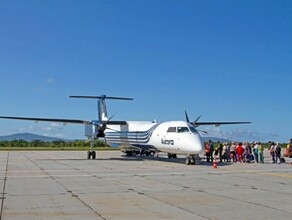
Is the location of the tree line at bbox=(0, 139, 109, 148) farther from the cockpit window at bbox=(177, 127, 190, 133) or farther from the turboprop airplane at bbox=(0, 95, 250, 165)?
the cockpit window at bbox=(177, 127, 190, 133)

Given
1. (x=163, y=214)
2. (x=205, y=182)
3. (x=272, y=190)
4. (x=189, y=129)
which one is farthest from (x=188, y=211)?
(x=189, y=129)

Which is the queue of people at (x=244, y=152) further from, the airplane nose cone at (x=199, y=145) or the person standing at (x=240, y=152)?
the airplane nose cone at (x=199, y=145)

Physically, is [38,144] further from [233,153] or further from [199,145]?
[199,145]

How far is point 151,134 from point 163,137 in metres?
2.29

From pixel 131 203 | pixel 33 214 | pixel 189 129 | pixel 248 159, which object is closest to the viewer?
pixel 33 214

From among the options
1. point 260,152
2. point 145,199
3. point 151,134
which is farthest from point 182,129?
point 145,199

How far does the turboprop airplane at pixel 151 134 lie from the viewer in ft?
72.6

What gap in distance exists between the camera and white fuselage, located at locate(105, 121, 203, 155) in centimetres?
2190

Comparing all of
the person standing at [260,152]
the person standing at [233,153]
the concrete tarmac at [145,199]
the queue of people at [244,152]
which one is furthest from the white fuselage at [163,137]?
the concrete tarmac at [145,199]

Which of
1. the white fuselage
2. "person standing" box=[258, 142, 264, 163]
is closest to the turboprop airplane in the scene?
the white fuselage

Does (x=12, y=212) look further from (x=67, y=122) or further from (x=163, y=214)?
(x=67, y=122)

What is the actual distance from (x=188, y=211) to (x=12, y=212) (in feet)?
11.8

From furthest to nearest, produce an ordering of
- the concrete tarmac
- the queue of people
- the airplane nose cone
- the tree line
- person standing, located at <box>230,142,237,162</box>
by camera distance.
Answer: the tree line < person standing, located at <box>230,142,237,162</box> < the queue of people < the airplane nose cone < the concrete tarmac

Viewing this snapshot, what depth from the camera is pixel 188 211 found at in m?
8.13
